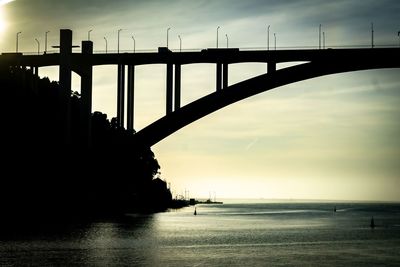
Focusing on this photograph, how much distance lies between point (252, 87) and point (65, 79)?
1826 cm

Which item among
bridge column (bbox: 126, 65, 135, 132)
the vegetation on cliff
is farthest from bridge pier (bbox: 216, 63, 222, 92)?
the vegetation on cliff

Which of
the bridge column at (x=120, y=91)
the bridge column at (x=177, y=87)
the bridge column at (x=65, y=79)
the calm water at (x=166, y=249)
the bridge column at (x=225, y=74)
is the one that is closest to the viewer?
the calm water at (x=166, y=249)

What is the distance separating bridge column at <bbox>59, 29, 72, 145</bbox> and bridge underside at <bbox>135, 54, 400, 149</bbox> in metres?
10.1

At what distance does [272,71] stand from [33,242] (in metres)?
22.1

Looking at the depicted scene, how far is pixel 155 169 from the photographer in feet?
437

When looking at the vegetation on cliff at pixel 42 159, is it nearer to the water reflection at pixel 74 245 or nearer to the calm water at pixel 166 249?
the water reflection at pixel 74 245

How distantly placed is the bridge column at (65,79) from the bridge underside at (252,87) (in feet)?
33.0

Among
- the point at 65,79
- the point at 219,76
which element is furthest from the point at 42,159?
the point at 219,76

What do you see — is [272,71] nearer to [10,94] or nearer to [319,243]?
[319,243]

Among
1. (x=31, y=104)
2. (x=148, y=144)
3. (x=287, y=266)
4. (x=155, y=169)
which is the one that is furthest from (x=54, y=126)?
(x=155, y=169)

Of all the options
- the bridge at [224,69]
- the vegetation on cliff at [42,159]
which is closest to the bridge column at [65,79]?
the vegetation on cliff at [42,159]

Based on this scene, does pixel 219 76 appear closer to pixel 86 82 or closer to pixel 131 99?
pixel 131 99

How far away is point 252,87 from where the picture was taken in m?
50.8

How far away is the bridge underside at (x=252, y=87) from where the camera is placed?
165ft
